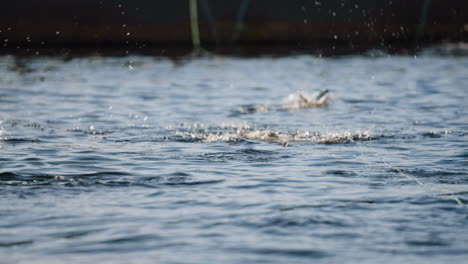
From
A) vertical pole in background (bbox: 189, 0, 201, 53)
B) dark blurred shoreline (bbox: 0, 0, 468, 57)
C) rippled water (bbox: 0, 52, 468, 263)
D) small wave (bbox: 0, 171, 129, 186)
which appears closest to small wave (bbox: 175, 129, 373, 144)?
rippled water (bbox: 0, 52, 468, 263)

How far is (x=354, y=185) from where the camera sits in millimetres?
8945

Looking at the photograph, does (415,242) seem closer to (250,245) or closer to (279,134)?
(250,245)

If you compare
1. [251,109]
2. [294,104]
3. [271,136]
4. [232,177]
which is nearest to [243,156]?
[232,177]

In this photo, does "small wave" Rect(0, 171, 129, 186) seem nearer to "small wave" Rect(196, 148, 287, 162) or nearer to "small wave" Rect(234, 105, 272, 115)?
"small wave" Rect(196, 148, 287, 162)

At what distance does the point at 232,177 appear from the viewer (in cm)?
947

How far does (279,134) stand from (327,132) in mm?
795

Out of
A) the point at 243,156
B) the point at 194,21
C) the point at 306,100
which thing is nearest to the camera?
the point at 243,156

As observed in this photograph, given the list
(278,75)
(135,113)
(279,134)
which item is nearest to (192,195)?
(279,134)

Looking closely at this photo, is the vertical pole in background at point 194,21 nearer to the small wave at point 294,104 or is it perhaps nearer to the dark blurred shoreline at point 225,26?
the dark blurred shoreline at point 225,26

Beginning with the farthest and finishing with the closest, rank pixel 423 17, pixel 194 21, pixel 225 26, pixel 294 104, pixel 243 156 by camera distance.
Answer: pixel 423 17 < pixel 225 26 < pixel 194 21 < pixel 294 104 < pixel 243 156

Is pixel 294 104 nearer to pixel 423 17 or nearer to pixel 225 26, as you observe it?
pixel 225 26

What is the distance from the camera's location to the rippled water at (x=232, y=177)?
6637 mm

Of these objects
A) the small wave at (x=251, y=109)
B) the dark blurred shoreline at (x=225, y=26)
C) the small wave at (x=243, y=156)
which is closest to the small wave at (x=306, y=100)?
the small wave at (x=251, y=109)

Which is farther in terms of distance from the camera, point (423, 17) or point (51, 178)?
point (423, 17)
